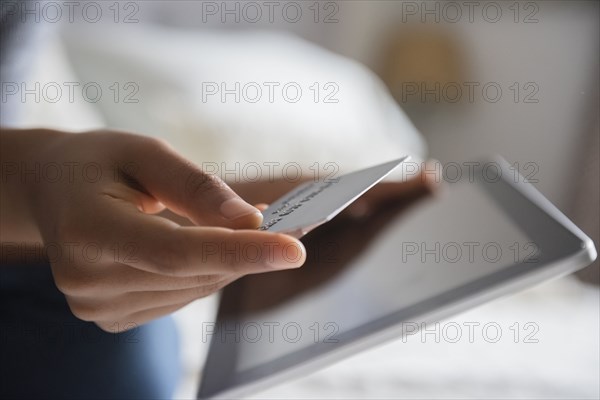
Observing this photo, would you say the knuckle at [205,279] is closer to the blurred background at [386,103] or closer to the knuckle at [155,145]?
the knuckle at [155,145]

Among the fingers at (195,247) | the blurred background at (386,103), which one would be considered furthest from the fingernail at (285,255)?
the blurred background at (386,103)

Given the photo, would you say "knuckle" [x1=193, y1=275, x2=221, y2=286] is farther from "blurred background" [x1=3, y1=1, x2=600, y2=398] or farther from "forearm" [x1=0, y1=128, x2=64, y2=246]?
"blurred background" [x1=3, y1=1, x2=600, y2=398]

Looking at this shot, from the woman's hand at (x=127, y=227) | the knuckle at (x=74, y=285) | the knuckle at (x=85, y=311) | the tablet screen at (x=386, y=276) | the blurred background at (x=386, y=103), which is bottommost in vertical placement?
the blurred background at (x=386, y=103)

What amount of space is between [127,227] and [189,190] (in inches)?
1.8

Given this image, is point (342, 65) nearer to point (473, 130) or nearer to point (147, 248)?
point (473, 130)

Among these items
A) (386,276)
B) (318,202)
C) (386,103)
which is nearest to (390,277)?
(386,276)

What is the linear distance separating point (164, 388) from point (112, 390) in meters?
0.04

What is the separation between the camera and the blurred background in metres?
0.59

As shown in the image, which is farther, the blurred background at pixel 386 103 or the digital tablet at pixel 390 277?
the blurred background at pixel 386 103

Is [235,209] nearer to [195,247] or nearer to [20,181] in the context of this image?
[195,247]

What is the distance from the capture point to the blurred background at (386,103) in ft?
1.94

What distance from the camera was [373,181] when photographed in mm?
303

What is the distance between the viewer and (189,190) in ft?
1.08

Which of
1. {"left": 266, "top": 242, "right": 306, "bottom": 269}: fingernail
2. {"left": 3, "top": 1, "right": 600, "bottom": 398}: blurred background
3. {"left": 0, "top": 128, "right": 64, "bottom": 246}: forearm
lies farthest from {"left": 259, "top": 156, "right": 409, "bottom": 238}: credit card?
{"left": 3, "top": 1, "right": 600, "bottom": 398}: blurred background
